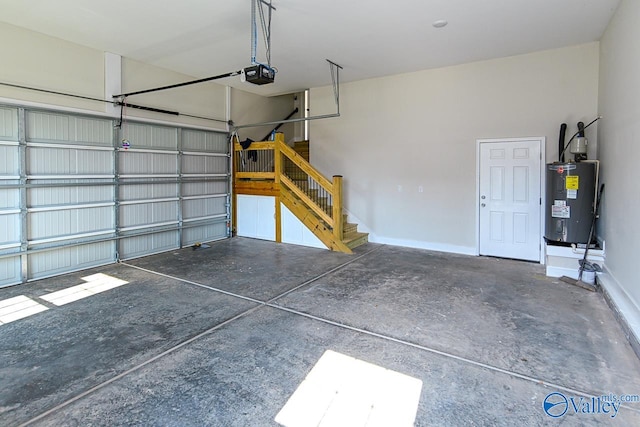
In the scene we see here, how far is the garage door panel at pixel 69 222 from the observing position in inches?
188

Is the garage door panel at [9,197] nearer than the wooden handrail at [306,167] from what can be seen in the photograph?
Yes

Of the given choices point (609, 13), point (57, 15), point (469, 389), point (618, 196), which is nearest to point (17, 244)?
point (57, 15)

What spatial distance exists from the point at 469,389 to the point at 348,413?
2.81 feet

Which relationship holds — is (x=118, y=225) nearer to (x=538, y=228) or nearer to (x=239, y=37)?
(x=239, y=37)

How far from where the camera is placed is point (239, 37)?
4875mm

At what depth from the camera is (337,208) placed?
20.8 ft

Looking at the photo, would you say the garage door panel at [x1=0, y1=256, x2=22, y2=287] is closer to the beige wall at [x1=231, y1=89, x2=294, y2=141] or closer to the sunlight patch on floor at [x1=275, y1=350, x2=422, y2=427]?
the sunlight patch on floor at [x1=275, y1=350, x2=422, y2=427]

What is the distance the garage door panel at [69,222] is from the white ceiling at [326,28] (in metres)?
2.48

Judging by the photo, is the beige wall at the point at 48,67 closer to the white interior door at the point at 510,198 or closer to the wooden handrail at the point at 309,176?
the wooden handrail at the point at 309,176

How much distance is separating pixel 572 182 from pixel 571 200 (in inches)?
9.5

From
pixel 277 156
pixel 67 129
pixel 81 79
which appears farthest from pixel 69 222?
pixel 277 156

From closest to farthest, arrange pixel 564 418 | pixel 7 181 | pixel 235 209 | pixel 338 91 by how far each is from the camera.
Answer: pixel 564 418, pixel 7 181, pixel 338 91, pixel 235 209

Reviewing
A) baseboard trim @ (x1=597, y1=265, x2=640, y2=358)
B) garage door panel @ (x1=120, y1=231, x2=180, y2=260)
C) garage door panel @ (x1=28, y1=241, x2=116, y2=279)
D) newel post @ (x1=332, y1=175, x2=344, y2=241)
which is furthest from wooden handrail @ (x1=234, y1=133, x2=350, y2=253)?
baseboard trim @ (x1=597, y1=265, x2=640, y2=358)

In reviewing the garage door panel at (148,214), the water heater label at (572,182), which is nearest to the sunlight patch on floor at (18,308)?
the garage door panel at (148,214)
